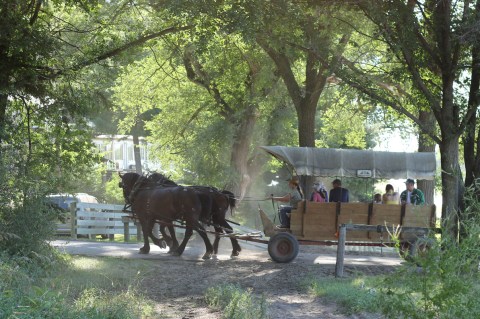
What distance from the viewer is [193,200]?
2062 centimetres

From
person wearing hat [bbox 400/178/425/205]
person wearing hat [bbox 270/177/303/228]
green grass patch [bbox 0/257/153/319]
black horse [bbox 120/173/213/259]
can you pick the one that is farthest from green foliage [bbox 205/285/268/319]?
person wearing hat [bbox 400/178/425/205]

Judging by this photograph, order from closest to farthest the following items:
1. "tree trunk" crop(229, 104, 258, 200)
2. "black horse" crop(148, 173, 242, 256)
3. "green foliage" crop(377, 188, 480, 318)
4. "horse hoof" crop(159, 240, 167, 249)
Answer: "green foliage" crop(377, 188, 480, 318)
"black horse" crop(148, 173, 242, 256)
"horse hoof" crop(159, 240, 167, 249)
"tree trunk" crop(229, 104, 258, 200)

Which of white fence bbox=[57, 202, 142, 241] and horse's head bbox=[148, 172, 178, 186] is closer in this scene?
horse's head bbox=[148, 172, 178, 186]

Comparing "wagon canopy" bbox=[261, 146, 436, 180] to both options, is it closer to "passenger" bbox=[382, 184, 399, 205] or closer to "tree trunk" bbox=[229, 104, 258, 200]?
"passenger" bbox=[382, 184, 399, 205]

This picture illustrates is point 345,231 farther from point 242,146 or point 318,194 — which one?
point 242,146

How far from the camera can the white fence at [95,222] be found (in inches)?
1130

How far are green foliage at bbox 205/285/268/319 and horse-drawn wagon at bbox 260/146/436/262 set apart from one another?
5.66 meters

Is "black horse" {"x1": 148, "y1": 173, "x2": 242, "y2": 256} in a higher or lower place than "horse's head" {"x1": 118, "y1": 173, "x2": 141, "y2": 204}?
lower

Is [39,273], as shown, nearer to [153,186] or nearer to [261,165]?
[153,186]

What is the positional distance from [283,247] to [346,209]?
1848 millimetres

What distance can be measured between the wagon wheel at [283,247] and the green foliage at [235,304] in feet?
18.8

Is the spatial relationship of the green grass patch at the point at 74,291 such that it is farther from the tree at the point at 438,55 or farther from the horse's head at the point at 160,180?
the tree at the point at 438,55

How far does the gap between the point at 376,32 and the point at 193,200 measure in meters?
6.29

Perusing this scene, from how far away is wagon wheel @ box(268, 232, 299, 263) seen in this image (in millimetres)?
19156
